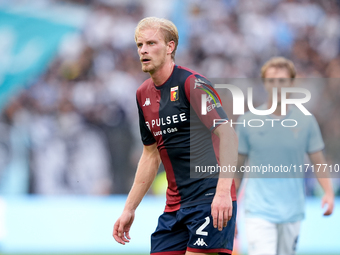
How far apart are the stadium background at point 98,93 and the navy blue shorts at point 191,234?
4.66 m

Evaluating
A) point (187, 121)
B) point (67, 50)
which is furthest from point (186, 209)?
point (67, 50)

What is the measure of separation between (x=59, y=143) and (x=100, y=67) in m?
2.51

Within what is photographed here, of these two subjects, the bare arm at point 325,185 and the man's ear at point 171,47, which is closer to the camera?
the man's ear at point 171,47

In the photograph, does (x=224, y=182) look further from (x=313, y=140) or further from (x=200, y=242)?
(x=313, y=140)

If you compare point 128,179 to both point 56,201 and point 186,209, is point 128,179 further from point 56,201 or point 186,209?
point 186,209

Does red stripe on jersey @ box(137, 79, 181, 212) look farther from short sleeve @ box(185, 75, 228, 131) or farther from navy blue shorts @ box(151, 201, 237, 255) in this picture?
short sleeve @ box(185, 75, 228, 131)

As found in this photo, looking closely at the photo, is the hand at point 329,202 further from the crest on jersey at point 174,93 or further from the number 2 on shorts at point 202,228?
the crest on jersey at point 174,93

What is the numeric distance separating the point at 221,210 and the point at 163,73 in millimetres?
1143

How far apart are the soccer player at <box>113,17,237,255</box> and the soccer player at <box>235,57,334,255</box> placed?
148 cm

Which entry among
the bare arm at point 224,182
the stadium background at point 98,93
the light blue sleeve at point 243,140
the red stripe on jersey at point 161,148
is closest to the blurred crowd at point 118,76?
the stadium background at point 98,93

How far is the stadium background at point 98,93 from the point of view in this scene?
8.71 meters

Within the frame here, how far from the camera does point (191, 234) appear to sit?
11.6 feet

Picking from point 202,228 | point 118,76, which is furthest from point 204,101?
point 118,76

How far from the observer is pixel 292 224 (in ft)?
16.5
